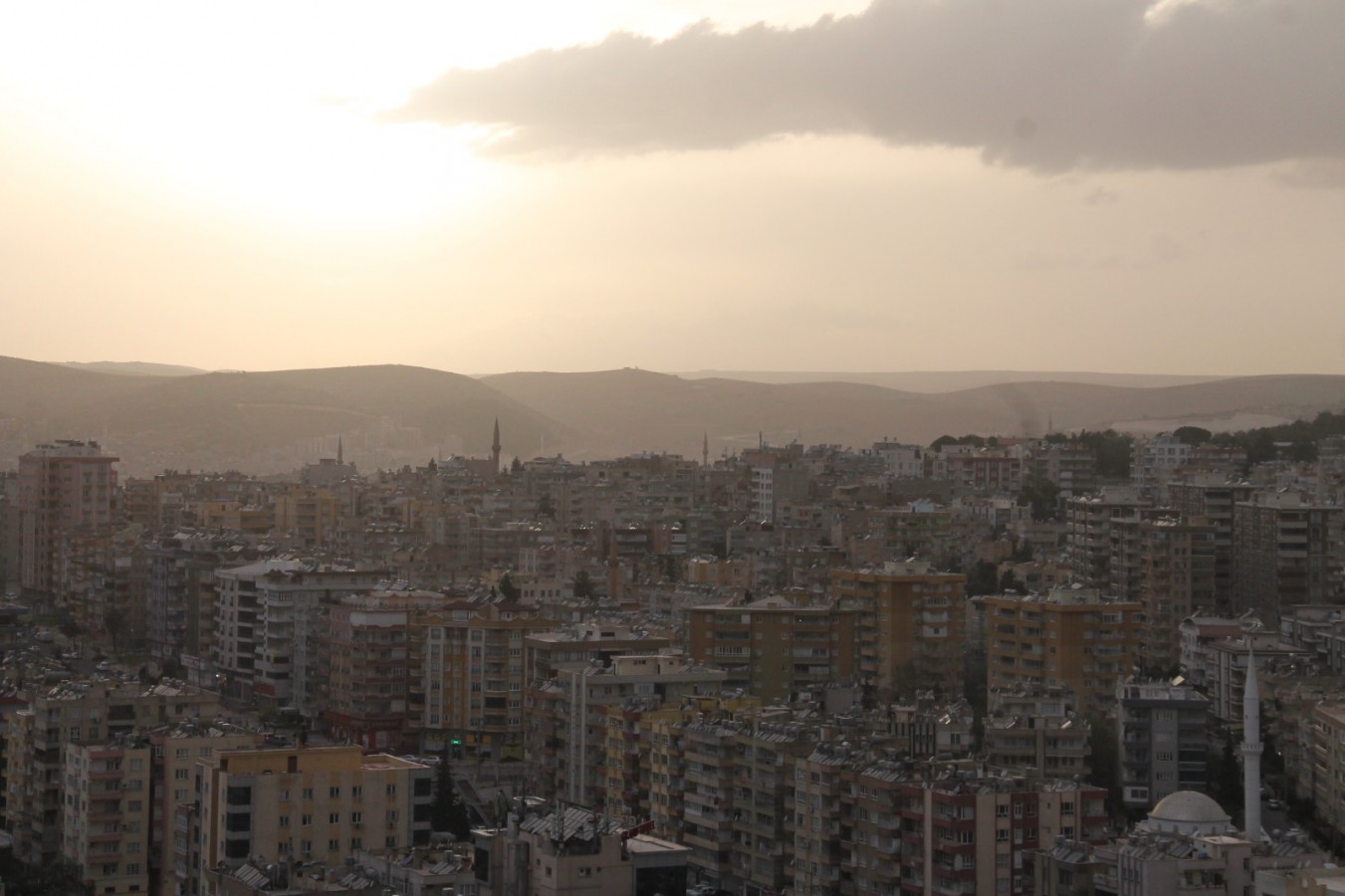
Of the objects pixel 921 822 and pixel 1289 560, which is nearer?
pixel 921 822

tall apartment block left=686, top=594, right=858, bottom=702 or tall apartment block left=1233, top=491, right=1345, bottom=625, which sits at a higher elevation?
tall apartment block left=1233, top=491, right=1345, bottom=625

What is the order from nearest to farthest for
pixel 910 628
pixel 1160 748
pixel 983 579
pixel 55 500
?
pixel 1160 748 → pixel 910 628 → pixel 983 579 → pixel 55 500

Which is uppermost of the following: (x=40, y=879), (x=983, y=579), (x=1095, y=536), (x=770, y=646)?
(x=1095, y=536)

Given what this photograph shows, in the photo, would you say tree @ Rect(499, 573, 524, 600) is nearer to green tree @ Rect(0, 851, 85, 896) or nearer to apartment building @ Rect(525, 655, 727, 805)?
apartment building @ Rect(525, 655, 727, 805)

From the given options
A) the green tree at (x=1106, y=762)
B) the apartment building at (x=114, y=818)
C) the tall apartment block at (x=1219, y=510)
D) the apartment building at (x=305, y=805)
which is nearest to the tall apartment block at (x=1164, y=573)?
the tall apartment block at (x=1219, y=510)

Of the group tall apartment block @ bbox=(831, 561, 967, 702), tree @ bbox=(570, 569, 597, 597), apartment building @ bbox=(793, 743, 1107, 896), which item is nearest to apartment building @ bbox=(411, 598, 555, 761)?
tall apartment block @ bbox=(831, 561, 967, 702)

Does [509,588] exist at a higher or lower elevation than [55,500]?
lower

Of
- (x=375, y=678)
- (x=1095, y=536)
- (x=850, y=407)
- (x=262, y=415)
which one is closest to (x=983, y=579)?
(x=1095, y=536)

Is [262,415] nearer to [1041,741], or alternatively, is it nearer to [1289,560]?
[1289,560]

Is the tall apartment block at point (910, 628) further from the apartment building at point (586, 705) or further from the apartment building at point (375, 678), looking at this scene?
the apartment building at point (375, 678)
